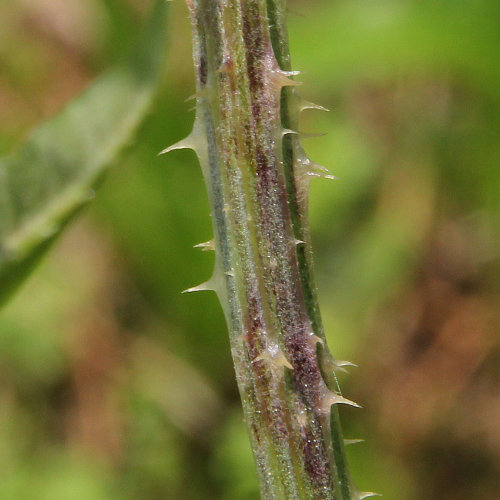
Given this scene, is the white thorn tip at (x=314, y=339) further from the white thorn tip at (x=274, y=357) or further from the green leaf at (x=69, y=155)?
the green leaf at (x=69, y=155)

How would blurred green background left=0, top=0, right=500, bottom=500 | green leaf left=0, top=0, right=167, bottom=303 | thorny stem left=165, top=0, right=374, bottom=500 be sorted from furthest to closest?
1. blurred green background left=0, top=0, right=500, bottom=500
2. green leaf left=0, top=0, right=167, bottom=303
3. thorny stem left=165, top=0, right=374, bottom=500

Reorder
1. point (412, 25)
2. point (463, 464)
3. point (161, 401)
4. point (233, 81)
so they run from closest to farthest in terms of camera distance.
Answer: point (233, 81)
point (412, 25)
point (463, 464)
point (161, 401)

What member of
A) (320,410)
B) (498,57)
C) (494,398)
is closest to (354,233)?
(494,398)

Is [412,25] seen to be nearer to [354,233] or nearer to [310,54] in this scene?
[310,54]

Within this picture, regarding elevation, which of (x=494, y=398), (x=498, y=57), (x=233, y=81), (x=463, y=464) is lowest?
(x=463, y=464)

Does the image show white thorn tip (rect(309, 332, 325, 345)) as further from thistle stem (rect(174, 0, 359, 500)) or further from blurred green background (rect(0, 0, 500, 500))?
blurred green background (rect(0, 0, 500, 500))

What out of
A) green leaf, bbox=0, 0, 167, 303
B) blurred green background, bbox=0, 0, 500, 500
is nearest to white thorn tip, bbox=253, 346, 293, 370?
green leaf, bbox=0, 0, 167, 303
